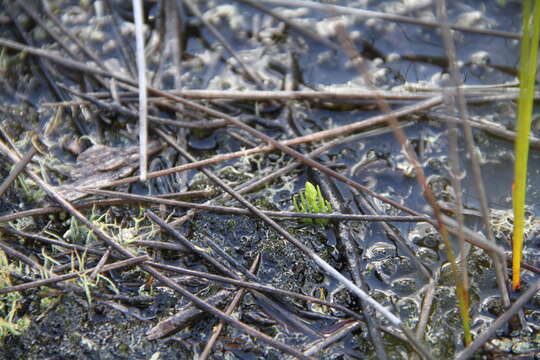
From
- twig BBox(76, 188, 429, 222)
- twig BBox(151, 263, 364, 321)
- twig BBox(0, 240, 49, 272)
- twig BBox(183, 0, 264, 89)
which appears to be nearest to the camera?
twig BBox(151, 263, 364, 321)

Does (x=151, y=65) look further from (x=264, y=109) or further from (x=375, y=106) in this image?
(x=375, y=106)

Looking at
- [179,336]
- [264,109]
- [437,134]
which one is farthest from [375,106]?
[179,336]

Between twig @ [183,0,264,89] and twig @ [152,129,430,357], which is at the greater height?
twig @ [183,0,264,89]

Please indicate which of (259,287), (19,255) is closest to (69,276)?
(19,255)

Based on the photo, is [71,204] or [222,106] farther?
[222,106]

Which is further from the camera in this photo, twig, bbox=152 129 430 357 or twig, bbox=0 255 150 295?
twig, bbox=0 255 150 295

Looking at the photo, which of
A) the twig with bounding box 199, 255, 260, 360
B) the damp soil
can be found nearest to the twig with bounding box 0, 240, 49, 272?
the damp soil

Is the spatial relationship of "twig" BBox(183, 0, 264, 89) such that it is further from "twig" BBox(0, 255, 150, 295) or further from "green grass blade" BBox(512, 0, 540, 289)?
"green grass blade" BBox(512, 0, 540, 289)

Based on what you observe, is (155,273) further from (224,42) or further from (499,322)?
(224,42)
